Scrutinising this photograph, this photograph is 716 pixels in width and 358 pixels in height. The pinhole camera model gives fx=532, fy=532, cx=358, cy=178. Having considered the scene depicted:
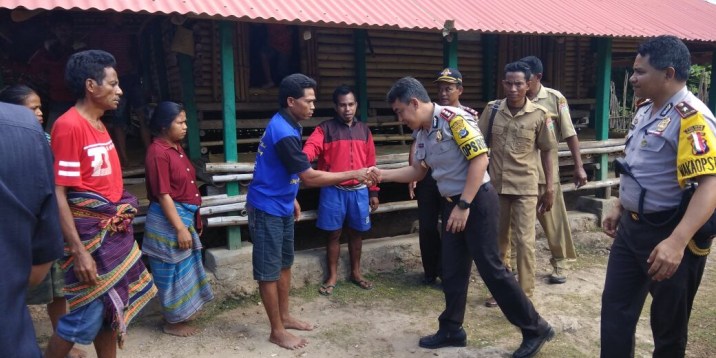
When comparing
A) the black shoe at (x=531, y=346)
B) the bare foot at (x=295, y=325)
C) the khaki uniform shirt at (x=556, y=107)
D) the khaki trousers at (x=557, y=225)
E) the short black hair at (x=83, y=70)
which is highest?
the short black hair at (x=83, y=70)

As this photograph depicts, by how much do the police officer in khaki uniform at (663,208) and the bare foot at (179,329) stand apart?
282 centimetres

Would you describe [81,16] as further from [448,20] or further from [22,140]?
[22,140]

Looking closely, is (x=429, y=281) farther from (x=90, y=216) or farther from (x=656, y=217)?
(x=90, y=216)

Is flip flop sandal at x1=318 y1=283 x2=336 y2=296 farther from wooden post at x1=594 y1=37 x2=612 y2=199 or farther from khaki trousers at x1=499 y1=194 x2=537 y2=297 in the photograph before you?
wooden post at x1=594 y1=37 x2=612 y2=199

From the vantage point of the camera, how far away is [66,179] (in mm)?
2779

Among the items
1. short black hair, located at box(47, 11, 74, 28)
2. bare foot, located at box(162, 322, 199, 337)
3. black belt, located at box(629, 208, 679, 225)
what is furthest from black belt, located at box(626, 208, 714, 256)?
short black hair, located at box(47, 11, 74, 28)

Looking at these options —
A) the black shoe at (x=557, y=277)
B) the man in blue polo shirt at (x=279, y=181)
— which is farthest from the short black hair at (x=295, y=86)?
the black shoe at (x=557, y=277)

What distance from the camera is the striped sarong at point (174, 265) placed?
3721mm

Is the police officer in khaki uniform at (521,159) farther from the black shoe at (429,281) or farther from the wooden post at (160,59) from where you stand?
the wooden post at (160,59)

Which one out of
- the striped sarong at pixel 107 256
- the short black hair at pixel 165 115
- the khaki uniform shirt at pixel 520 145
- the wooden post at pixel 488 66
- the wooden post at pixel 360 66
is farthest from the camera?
the wooden post at pixel 488 66

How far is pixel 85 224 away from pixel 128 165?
3.41 metres

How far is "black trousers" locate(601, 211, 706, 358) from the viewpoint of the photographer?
8.39 feet

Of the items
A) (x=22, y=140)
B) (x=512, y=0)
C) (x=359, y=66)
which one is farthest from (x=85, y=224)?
(x=512, y=0)

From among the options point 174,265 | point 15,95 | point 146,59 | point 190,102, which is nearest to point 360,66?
point 190,102
